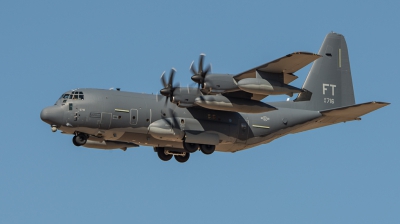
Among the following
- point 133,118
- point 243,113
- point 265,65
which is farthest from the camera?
point 243,113

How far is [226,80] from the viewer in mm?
31719

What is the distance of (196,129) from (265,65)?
15.6ft

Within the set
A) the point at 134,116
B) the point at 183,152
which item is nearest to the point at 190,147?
the point at 183,152

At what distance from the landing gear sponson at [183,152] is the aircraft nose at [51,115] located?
17.3ft

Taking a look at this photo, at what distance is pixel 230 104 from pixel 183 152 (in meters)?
4.19

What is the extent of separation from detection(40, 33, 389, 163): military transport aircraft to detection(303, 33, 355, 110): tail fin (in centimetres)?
11

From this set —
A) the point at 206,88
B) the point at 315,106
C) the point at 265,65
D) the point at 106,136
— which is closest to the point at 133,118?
the point at 106,136

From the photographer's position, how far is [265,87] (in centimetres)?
3095

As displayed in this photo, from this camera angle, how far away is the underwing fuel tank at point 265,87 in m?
30.7

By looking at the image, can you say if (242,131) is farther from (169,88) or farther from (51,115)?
(51,115)

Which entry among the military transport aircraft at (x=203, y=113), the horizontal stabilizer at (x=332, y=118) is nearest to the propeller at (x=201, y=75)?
the military transport aircraft at (x=203, y=113)

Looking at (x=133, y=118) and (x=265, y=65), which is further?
(x=133, y=118)

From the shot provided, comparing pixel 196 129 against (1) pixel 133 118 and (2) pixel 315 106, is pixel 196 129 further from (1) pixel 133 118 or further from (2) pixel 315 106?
(2) pixel 315 106

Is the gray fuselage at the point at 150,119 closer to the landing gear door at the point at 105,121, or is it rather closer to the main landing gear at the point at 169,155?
the landing gear door at the point at 105,121
